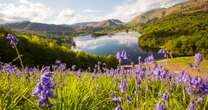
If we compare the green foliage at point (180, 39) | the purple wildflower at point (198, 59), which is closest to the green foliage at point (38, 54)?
the purple wildflower at point (198, 59)

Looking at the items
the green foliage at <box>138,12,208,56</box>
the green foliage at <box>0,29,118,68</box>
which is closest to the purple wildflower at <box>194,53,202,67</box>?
the green foliage at <box>0,29,118,68</box>

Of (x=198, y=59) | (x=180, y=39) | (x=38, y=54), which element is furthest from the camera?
(x=180, y=39)

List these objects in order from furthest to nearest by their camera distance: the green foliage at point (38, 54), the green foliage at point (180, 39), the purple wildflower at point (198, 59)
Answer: the green foliage at point (180, 39), the green foliage at point (38, 54), the purple wildflower at point (198, 59)

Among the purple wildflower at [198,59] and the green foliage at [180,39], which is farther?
the green foliage at [180,39]

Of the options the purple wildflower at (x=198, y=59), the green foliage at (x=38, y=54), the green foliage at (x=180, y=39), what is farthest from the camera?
the green foliage at (x=180, y=39)

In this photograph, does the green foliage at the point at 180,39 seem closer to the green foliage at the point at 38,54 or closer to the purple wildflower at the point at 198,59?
the green foliage at the point at 38,54

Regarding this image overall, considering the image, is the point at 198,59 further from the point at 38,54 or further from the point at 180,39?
the point at 180,39

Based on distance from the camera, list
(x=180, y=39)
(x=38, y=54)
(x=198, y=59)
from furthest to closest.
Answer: (x=180, y=39) < (x=38, y=54) < (x=198, y=59)

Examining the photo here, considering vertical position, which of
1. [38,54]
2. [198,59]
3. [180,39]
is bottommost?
[180,39]

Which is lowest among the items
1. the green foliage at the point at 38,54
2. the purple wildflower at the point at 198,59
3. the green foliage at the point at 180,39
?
the green foliage at the point at 180,39

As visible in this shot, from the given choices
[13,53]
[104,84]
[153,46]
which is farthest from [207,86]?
[153,46]

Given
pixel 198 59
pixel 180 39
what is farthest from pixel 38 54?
pixel 180 39

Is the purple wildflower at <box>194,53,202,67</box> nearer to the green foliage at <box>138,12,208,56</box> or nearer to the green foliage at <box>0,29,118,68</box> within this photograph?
the green foliage at <box>0,29,118,68</box>

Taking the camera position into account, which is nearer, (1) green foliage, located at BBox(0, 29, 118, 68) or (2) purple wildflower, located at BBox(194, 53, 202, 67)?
(2) purple wildflower, located at BBox(194, 53, 202, 67)
